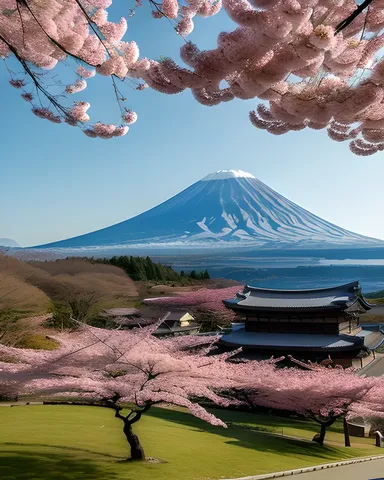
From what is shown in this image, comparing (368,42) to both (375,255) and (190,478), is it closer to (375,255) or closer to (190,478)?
(190,478)

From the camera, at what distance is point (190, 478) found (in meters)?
4.70

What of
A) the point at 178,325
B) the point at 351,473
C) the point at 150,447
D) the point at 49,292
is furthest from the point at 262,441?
the point at 49,292

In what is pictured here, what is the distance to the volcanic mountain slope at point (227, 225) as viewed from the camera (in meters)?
37.4

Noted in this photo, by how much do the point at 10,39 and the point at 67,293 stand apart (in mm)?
10946

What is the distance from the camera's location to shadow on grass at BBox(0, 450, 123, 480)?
4375 mm

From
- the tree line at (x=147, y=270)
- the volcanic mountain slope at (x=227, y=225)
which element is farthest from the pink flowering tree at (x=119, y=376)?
the volcanic mountain slope at (x=227, y=225)

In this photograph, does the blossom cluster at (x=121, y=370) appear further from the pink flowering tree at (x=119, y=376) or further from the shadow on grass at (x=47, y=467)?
the shadow on grass at (x=47, y=467)

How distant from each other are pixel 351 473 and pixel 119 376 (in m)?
3.23

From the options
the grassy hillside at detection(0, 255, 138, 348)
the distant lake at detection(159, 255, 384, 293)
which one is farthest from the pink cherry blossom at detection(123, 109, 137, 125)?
the distant lake at detection(159, 255, 384, 293)

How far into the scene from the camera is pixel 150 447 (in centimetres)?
559

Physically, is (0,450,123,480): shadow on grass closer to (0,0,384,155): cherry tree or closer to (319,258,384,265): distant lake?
(0,0,384,155): cherry tree

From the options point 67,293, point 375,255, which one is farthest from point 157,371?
point 375,255

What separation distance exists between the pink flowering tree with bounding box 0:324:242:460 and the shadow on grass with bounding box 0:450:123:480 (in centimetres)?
51

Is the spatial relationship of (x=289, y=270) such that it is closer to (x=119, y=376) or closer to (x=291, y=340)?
(x=291, y=340)
